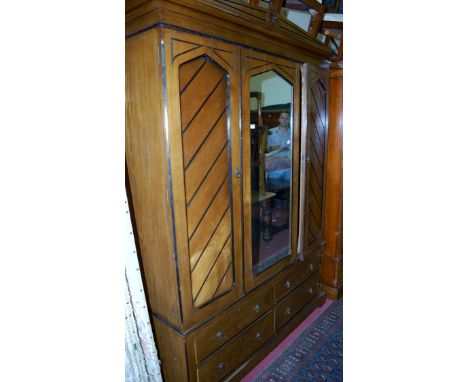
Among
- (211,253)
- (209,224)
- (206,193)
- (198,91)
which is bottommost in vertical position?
(211,253)

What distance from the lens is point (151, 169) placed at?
4.42ft

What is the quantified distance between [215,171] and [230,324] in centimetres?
90

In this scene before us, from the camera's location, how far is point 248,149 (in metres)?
1.64

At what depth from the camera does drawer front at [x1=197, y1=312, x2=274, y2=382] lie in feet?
5.20

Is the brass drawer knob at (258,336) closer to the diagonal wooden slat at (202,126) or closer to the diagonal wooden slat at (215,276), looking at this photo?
the diagonal wooden slat at (215,276)

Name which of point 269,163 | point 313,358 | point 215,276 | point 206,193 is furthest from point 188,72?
point 313,358

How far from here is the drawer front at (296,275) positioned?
204 centimetres

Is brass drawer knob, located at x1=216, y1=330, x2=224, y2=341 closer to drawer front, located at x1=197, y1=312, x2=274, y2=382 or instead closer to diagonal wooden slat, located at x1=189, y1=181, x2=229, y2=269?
drawer front, located at x1=197, y1=312, x2=274, y2=382

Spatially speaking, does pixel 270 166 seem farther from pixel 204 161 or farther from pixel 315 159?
pixel 204 161

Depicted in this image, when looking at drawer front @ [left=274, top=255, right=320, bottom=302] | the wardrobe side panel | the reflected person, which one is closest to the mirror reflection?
the reflected person

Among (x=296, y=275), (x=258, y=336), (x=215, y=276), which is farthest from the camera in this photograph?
(x=296, y=275)
